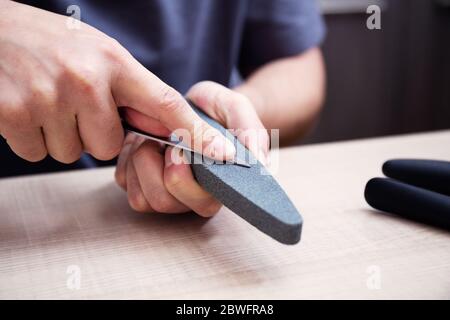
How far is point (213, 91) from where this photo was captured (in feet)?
1.79

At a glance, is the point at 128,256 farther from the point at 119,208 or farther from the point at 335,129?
the point at 335,129

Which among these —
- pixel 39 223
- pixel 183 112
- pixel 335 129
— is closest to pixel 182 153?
pixel 183 112

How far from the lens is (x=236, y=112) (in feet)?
1.71

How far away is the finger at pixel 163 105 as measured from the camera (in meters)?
0.43

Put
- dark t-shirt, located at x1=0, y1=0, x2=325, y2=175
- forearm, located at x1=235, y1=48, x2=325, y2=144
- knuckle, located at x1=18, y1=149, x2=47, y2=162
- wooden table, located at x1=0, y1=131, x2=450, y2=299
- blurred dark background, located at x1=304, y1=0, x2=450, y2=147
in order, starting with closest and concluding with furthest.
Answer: wooden table, located at x1=0, y1=131, x2=450, y2=299 → knuckle, located at x1=18, y1=149, x2=47, y2=162 → dark t-shirt, located at x1=0, y1=0, x2=325, y2=175 → forearm, located at x1=235, y1=48, x2=325, y2=144 → blurred dark background, located at x1=304, y1=0, x2=450, y2=147

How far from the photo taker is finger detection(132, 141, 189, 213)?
476 millimetres

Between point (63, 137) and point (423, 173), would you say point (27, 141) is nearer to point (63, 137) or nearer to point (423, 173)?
point (63, 137)

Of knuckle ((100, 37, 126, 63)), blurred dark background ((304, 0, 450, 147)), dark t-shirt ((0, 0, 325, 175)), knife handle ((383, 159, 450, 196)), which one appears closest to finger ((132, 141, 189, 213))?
knuckle ((100, 37, 126, 63))

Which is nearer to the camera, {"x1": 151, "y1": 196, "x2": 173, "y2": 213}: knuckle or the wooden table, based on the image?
the wooden table

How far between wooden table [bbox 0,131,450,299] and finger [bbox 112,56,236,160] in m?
0.08

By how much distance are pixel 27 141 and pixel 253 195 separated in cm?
21

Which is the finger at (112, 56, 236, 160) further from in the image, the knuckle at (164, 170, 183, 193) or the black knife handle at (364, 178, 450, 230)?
the black knife handle at (364, 178, 450, 230)

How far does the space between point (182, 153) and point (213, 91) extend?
105mm

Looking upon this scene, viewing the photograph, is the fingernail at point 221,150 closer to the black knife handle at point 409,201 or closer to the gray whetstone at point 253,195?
the gray whetstone at point 253,195
